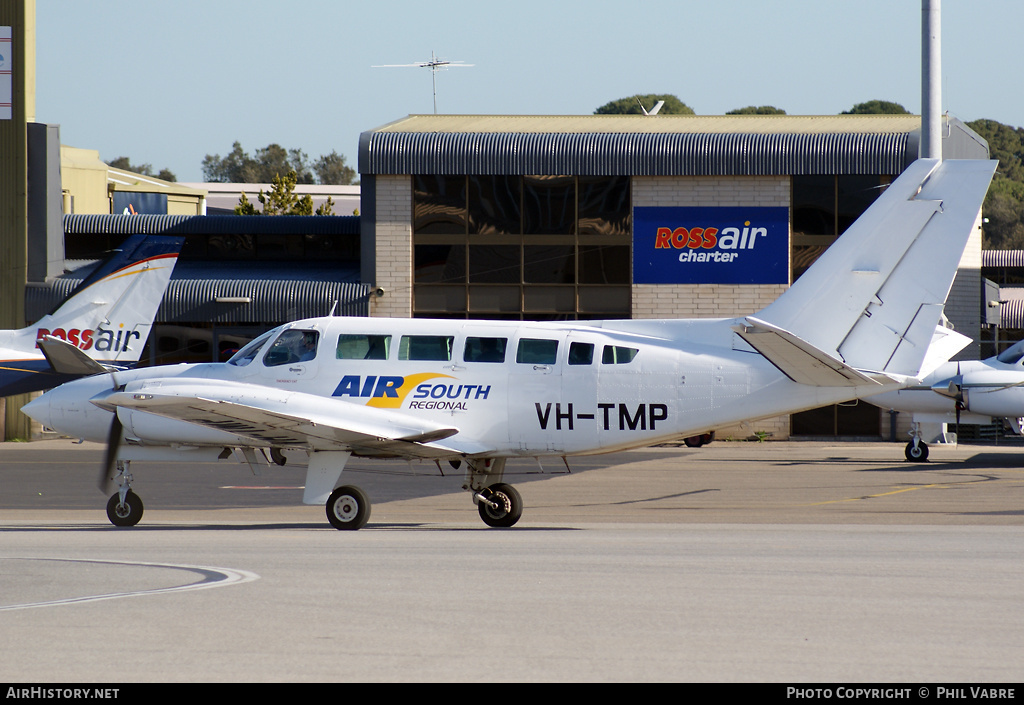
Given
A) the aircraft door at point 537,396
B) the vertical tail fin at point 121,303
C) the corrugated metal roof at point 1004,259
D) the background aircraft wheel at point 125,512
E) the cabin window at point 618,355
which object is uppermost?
the corrugated metal roof at point 1004,259

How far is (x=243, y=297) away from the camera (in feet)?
109

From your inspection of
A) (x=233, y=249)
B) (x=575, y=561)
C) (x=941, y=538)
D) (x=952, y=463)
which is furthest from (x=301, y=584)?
(x=233, y=249)

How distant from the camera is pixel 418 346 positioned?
14.2 meters

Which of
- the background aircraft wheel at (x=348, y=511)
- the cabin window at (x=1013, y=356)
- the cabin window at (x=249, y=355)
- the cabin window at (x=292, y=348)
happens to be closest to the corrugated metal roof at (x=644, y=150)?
the cabin window at (x=1013, y=356)

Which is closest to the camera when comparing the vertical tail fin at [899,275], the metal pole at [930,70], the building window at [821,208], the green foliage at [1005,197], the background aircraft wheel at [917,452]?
the vertical tail fin at [899,275]

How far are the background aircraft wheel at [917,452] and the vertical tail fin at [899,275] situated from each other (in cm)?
1248

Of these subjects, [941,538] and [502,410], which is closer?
[941,538]

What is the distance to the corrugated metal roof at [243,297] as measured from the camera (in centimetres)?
3319

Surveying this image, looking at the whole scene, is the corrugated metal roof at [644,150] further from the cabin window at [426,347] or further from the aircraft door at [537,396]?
the aircraft door at [537,396]

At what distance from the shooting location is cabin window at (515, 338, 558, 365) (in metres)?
13.9

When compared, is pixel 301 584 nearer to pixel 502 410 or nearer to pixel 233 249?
pixel 502 410

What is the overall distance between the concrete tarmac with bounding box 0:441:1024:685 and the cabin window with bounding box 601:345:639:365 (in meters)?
2.09

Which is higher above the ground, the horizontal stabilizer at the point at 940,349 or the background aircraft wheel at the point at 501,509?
the horizontal stabilizer at the point at 940,349

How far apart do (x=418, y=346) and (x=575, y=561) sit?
4.65 metres
